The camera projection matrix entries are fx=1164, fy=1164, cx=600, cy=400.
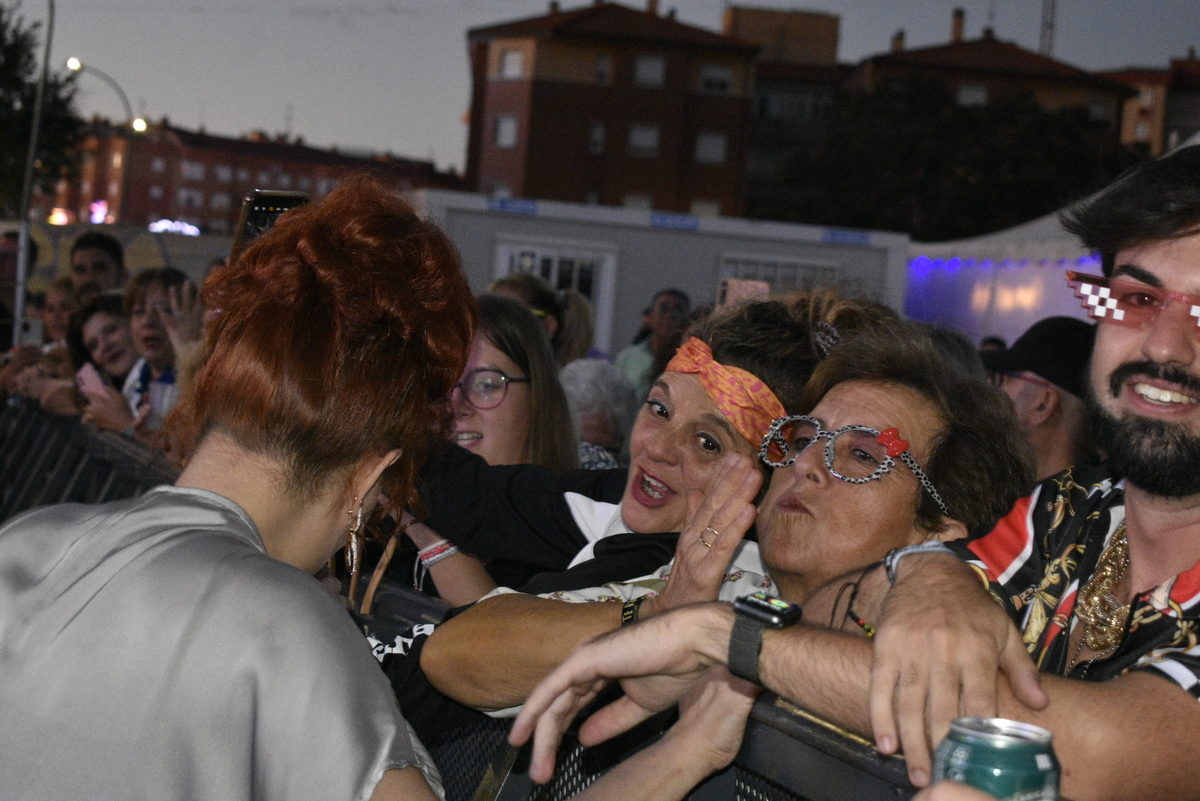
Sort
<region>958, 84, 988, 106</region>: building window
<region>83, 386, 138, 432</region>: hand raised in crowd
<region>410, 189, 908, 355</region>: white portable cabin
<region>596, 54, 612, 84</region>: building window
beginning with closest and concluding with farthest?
<region>83, 386, 138, 432</region>: hand raised in crowd → <region>410, 189, 908, 355</region>: white portable cabin → <region>596, 54, 612, 84</region>: building window → <region>958, 84, 988, 106</region>: building window

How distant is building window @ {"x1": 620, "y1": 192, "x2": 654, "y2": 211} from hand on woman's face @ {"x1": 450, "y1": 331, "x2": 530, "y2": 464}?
164 ft

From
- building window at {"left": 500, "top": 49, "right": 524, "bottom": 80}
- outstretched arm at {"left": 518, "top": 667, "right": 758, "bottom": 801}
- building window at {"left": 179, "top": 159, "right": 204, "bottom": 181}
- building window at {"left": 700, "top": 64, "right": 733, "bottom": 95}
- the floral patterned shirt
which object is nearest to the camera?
outstretched arm at {"left": 518, "top": 667, "right": 758, "bottom": 801}

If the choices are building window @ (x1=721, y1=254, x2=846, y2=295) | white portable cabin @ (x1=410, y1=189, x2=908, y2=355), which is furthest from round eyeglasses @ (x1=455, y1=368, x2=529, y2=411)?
building window @ (x1=721, y1=254, x2=846, y2=295)

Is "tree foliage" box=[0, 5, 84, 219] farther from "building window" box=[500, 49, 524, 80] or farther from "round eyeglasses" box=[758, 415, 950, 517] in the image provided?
"round eyeglasses" box=[758, 415, 950, 517]

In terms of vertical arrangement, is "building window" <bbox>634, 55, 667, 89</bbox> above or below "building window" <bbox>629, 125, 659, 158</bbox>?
above

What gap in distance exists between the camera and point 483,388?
4527mm

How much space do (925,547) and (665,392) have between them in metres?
1.31

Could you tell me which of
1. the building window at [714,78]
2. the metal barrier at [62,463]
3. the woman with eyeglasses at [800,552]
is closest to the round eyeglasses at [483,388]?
the metal barrier at [62,463]

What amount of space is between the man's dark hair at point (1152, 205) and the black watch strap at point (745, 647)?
130 cm

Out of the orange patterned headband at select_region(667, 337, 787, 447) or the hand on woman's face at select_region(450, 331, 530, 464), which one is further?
the hand on woman's face at select_region(450, 331, 530, 464)

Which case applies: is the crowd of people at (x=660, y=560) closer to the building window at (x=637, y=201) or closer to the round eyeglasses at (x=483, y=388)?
the round eyeglasses at (x=483, y=388)

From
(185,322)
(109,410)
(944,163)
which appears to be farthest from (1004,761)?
(944,163)

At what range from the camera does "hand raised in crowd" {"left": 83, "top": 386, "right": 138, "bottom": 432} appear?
6.59 m

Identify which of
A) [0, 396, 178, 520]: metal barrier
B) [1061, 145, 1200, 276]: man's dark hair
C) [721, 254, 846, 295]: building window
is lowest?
[0, 396, 178, 520]: metal barrier
